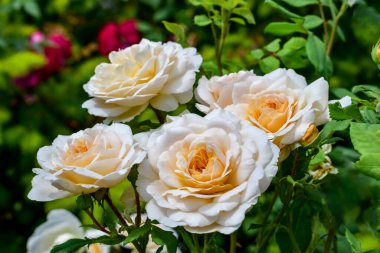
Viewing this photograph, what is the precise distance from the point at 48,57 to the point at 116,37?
15.2 inches

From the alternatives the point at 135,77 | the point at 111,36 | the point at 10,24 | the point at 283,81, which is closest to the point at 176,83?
the point at 135,77

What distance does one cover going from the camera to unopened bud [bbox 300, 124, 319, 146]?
0.87 metres

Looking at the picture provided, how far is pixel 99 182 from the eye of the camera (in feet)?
2.79

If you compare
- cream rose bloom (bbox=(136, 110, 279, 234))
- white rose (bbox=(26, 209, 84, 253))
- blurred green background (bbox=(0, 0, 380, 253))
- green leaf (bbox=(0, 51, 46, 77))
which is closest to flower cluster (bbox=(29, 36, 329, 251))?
cream rose bloom (bbox=(136, 110, 279, 234))

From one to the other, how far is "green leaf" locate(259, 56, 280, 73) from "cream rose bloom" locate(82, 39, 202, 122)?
0.17m

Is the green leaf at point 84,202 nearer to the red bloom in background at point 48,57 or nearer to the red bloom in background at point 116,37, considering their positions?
the red bloom in background at point 116,37

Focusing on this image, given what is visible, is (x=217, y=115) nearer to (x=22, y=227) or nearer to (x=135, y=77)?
(x=135, y=77)

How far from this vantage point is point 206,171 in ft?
2.68

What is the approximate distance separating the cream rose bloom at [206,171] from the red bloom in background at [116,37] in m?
1.89

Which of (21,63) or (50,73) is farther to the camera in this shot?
(50,73)

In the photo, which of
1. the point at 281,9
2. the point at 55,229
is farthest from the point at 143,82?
the point at 55,229

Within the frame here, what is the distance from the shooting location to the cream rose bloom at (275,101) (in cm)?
86

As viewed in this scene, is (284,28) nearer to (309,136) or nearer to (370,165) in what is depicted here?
(309,136)

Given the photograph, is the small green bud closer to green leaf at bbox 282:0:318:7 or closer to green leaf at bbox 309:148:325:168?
green leaf at bbox 309:148:325:168
